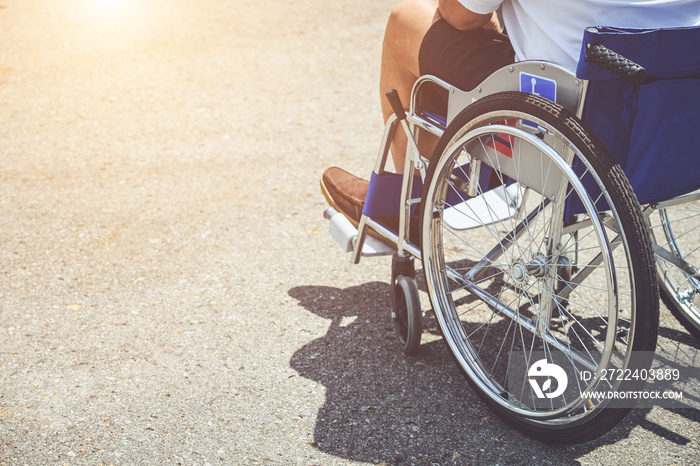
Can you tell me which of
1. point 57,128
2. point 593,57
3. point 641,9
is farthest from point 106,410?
point 57,128

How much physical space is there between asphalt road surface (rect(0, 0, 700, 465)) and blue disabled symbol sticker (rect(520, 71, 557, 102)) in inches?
40.7

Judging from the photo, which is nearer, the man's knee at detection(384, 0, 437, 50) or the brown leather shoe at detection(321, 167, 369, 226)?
the man's knee at detection(384, 0, 437, 50)

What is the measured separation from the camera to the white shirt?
5.78 feet

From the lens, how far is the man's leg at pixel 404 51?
225cm

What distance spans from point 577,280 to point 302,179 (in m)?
1.95

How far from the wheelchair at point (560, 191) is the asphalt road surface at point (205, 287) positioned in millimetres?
198

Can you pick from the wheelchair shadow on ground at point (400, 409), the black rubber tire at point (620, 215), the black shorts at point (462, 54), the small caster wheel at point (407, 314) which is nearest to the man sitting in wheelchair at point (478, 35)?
the black shorts at point (462, 54)

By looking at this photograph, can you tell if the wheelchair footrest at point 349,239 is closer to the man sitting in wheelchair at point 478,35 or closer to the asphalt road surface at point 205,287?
the man sitting in wheelchair at point 478,35

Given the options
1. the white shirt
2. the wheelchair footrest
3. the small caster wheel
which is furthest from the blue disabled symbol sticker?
the wheelchair footrest

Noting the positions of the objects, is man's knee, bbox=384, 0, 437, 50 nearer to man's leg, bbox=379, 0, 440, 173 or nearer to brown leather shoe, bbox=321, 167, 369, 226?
man's leg, bbox=379, 0, 440, 173

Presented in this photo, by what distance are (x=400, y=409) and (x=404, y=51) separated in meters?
1.23

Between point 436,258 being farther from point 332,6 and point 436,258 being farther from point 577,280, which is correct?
point 332,6

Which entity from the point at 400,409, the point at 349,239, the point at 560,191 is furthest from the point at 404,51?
the point at 400,409

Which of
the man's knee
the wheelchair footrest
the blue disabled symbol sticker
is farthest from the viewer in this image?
the wheelchair footrest
